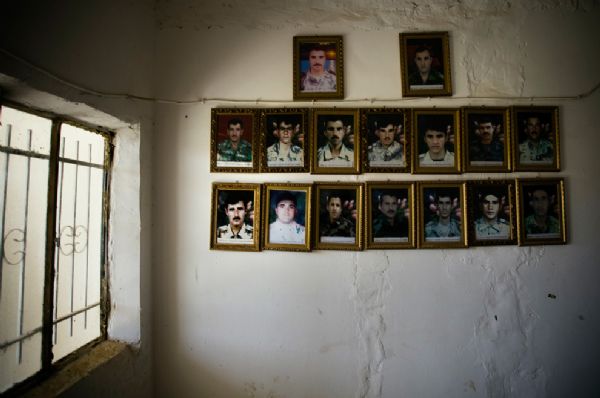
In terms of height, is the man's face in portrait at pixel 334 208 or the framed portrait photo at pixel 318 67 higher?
the framed portrait photo at pixel 318 67

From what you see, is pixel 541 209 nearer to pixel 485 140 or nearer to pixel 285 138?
pixel 485 140

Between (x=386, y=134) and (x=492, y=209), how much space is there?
0.95 meters

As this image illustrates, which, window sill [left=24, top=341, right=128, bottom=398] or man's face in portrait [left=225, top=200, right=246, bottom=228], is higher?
man's face in portrait [left=225, top=200, right=246, bottom=228]

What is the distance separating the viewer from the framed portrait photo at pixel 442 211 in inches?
76.9

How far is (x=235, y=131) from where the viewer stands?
6.55 ft

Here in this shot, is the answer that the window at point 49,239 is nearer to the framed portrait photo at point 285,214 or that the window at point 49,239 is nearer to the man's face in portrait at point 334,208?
the framed portrait photo at point 285,214

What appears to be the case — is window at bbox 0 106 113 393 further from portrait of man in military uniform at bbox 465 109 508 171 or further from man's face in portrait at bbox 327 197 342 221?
portrait of man in military uniform at bbox 465 109 508 171

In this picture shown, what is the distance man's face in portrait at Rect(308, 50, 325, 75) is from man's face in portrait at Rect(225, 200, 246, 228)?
1.14 meters

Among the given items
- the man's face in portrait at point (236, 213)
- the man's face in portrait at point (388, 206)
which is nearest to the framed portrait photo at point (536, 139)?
the man's face in portrait at point (388, 206)

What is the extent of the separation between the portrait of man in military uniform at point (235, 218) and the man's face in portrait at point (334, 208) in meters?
0.56

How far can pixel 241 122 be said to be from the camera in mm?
1998

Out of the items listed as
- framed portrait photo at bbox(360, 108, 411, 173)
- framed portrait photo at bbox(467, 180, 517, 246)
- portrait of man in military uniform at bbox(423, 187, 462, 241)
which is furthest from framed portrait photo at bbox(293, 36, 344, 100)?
framed portrait photo at bbox(467, 180, 517, 246)

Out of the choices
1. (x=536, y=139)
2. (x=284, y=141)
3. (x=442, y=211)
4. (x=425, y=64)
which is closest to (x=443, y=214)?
(x=442, y=211)

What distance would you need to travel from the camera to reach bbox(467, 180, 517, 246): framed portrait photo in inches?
77.2
